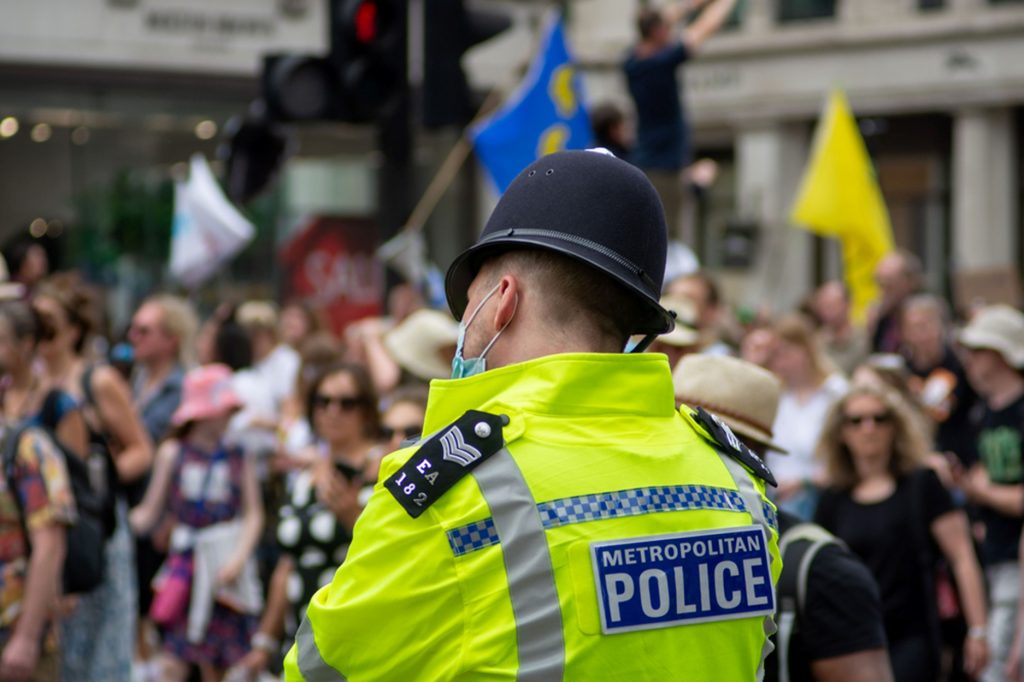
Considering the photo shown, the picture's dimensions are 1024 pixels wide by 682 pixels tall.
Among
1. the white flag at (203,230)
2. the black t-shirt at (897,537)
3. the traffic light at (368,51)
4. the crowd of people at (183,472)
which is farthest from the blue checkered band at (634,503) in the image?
the white flag at (203,230)

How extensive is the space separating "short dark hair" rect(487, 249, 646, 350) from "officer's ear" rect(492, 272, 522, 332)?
26 mm

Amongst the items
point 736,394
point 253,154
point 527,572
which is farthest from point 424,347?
point 527,572

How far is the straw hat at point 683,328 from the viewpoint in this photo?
636cm

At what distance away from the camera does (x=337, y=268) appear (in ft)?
83.6

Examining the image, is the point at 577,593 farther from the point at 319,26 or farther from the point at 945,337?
the point at 319,26

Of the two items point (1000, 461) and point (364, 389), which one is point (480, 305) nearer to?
point (364, 389)

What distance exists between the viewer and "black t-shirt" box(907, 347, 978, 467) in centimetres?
894

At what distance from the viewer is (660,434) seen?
257 centimetres

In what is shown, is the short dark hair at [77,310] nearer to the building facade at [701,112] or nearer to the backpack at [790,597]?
the backpack at [790,597]

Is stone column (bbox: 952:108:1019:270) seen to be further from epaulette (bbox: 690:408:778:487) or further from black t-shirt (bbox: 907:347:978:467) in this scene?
epaulette (bbox: 690:408:778:487)

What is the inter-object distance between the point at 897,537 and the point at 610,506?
4012mm

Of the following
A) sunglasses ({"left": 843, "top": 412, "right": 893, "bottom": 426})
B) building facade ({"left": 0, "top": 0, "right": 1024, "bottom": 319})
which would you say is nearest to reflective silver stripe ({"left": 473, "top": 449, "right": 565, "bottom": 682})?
sunglasses ({"left": 843, "top": 412, "right": 893, "bottom": 426})

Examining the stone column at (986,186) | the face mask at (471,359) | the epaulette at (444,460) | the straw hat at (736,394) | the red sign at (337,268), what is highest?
the face mask at (471,359)

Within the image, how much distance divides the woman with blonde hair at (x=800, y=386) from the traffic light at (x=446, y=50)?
2165 millimetres
